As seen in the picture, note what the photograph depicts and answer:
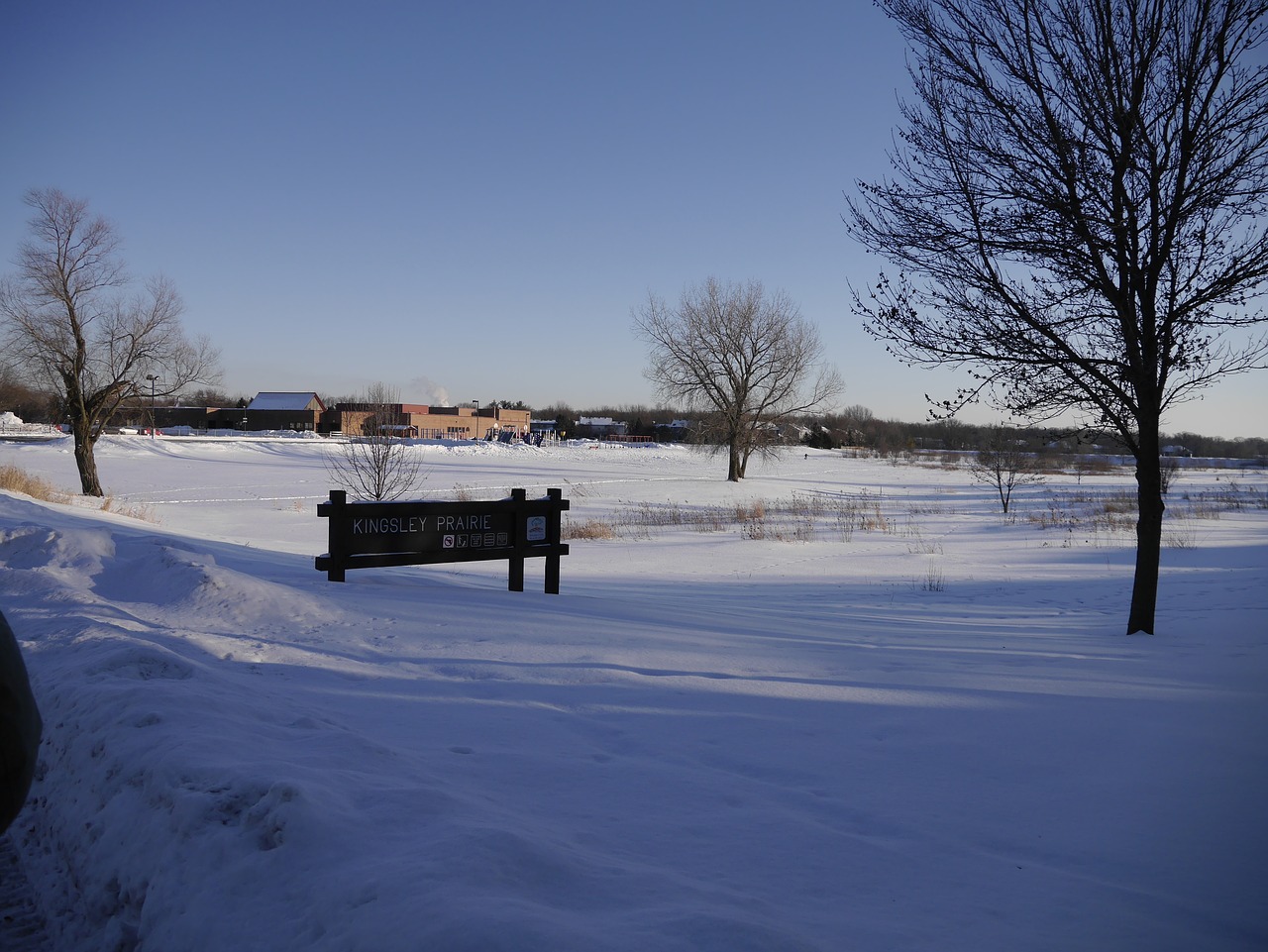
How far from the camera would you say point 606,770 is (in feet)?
13.0

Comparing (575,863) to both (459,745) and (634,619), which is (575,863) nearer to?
(459,745)

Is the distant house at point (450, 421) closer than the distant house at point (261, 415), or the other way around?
the distant house at point (450, 421)

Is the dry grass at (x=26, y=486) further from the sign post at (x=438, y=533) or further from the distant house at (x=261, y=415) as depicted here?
the distant house at (x=261, y=415)

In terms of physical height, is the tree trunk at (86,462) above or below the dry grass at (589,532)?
above

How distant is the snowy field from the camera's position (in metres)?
2.59

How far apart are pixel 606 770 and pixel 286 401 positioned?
11112cm

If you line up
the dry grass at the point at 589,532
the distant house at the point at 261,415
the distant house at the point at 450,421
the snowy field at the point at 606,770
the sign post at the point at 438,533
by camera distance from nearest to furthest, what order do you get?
1. the snowy field at the point at 606,770
2. the sign post at the point at 438,533
3. the dry grass at the point at 589,532
4. the distant house at the point at 450,421
5. the distant house at the point at 261,415

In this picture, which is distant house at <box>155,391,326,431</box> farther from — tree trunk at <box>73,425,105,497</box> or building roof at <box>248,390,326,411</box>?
tree trunk at <box>73,425,105,497</box>

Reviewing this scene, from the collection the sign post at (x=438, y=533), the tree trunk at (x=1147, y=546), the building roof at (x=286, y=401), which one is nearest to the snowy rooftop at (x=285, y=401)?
the building roof at (x=286, y=401)

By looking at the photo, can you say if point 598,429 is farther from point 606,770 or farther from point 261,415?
point 606,770

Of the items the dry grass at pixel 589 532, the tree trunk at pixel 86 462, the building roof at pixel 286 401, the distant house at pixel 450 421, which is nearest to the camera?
the dry grass at pixel 589 532

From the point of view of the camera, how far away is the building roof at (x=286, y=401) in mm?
104125

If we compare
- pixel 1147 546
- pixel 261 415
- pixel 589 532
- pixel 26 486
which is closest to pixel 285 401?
pixel 261 415

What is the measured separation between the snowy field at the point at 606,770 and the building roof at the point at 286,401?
101m
